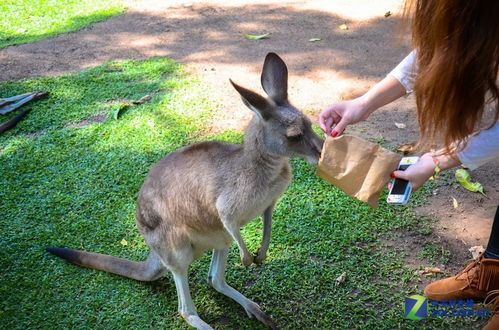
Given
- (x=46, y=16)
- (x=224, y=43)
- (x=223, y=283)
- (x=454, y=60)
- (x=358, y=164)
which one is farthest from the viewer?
(x=46, y=16)

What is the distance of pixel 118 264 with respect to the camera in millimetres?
2365

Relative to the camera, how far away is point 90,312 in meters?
2.29

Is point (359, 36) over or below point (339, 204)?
over

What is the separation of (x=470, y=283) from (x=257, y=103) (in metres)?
1.23

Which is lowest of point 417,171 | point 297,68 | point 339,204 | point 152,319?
point 152,319

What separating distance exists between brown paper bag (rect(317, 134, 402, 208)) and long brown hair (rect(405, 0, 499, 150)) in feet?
0.79

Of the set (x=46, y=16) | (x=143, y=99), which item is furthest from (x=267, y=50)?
(x=46, y=16)

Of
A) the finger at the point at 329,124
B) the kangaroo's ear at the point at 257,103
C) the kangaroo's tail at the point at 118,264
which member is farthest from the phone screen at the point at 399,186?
the kangaroo's tail at the point at 118,264

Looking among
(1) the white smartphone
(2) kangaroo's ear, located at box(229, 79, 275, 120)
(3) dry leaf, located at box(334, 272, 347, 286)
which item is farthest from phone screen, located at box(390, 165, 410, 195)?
(3) dry leaf, located at box(334, 272, 347, 286)

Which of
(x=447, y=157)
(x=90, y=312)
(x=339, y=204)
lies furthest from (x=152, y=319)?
(x=447, y=157)

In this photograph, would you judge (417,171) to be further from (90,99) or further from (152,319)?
(90,99)

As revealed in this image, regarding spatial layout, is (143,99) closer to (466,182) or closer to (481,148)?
(466,182)

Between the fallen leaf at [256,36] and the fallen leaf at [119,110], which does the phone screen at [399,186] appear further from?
the fallen leaf at [256,36]

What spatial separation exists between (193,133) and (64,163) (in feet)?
2.93
